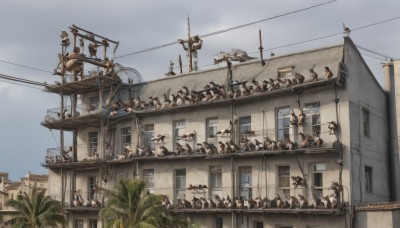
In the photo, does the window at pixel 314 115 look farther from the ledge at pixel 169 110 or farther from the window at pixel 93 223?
the window at pixel 93 223

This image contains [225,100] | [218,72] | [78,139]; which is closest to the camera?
[225,100]

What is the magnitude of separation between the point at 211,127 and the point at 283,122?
219 inches

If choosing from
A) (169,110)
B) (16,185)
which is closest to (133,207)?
(169,110)

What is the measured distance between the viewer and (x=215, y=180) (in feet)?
130

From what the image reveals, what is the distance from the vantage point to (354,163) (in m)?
33.7

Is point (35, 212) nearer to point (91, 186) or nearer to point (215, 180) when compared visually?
point (91, 186)

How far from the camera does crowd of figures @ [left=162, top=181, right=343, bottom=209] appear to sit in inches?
1284

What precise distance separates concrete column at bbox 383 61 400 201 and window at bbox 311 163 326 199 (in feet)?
18.6

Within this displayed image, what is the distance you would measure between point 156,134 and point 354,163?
48.2 ft

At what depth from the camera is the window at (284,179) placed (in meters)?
35.8

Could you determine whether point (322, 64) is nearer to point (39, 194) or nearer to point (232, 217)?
point (232, 217)

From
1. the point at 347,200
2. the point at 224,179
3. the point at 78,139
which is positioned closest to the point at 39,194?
the point at 78,139

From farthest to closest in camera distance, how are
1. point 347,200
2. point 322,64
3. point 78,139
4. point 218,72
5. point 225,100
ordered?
point 78,139 → point 218,72 → point 225,100 → point 322,64 → point 347,200

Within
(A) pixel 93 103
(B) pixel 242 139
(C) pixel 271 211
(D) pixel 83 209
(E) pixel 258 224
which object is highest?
(A) pixel 93 103
